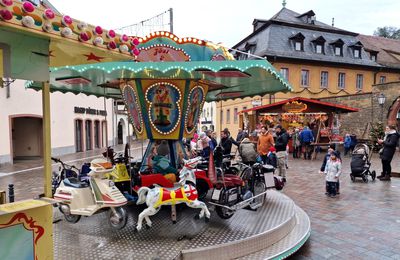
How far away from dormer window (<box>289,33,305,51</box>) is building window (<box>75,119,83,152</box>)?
18366mm

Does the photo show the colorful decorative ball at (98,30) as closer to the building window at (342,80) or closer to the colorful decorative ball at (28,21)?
the colorful decorative ball at (28,21)

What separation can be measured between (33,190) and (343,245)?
817 cm

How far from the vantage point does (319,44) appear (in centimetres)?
2830

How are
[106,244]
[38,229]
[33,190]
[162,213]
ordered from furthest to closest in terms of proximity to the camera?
[33,190] < [162,213] < [106,244] < [38,229]

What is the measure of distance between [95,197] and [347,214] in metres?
4.79

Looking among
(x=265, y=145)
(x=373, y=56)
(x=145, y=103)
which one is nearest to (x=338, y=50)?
(x=373, y=56)

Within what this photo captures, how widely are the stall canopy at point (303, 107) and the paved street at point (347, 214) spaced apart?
7.40m

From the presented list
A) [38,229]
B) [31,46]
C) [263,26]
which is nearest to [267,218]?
[38,229]

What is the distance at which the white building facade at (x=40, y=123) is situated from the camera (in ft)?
50.5

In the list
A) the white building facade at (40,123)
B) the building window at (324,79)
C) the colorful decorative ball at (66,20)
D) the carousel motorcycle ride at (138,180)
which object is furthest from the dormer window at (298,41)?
the colorful decorative ball at (66,20)

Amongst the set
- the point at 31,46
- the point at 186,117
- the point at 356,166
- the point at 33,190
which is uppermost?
the point at 31,46

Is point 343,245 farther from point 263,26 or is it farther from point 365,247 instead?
point 263,26

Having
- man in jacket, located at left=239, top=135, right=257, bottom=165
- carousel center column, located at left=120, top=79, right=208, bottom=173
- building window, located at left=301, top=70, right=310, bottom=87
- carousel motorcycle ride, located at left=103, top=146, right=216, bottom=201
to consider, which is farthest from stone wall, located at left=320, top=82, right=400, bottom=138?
carousel motorcycle ride, located at left=103, top=146, right=216, bottom=201

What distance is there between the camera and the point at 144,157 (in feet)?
22.7
